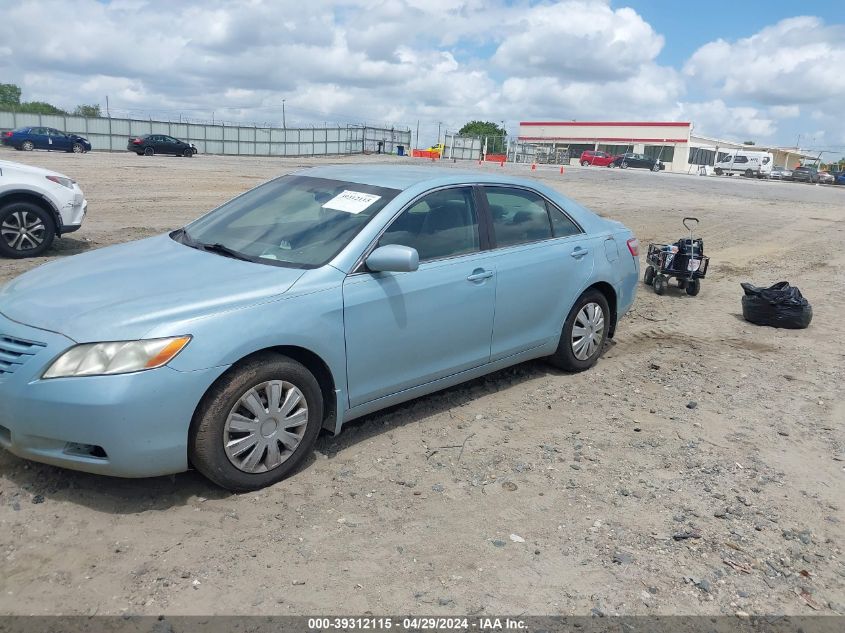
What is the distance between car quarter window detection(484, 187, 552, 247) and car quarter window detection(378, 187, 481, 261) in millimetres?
203

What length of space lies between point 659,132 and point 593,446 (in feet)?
235

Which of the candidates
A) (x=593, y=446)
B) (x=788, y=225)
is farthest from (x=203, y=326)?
(x=788, y=225)

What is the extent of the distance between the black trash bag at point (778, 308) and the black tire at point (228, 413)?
5.62 meters

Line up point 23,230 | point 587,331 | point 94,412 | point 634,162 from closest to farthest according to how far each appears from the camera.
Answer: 1. point 94,412
2. point 587,331
3. point 23,230
4. point 634,162

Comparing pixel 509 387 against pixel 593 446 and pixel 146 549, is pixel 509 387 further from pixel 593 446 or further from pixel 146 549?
pixel 146 549

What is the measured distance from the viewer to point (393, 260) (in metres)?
3.85

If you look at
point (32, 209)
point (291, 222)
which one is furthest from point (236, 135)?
point (291, 222)

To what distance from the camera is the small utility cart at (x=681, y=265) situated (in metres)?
8.58

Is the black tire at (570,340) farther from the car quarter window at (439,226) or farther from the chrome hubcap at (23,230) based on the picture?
the chrome hubcap at (23,230)

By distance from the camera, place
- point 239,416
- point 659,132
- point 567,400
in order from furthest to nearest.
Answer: point 659,132 → point 567,400 → point 239,416

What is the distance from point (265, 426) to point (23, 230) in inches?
264

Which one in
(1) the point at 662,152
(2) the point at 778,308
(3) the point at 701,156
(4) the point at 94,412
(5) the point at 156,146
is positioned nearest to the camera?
(4) the point at 94,412

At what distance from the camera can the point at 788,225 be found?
1706 centimetres

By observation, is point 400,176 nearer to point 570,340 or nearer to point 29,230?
point 570,340
